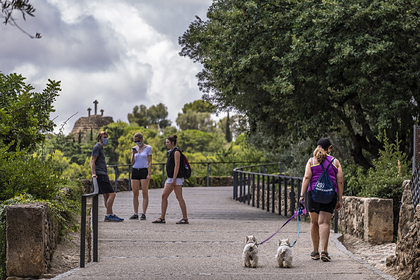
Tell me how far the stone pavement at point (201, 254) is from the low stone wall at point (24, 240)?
1.22 ft

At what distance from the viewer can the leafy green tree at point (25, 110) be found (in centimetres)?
928

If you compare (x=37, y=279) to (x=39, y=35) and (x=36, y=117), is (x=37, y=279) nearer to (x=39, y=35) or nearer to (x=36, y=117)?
(x=39, y=35)

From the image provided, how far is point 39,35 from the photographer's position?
13.9ft

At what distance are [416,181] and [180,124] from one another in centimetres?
10227

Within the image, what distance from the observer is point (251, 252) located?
5.57 meters

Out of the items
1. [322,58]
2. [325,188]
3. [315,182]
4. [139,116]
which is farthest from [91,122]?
[325,188]

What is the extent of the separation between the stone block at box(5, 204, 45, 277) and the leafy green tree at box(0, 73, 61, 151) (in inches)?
153

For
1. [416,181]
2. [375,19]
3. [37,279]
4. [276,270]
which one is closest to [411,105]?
[375,19]

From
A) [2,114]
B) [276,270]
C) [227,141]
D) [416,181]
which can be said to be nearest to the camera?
[276,270]

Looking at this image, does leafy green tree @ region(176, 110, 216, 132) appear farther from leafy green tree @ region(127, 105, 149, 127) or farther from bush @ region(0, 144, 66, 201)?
bush @ region(0, 144, 66, 201)

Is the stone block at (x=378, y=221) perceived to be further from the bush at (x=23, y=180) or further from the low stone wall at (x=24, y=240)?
the low stone wall at (x=24, y=240)

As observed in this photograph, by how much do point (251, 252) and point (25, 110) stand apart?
6.00m

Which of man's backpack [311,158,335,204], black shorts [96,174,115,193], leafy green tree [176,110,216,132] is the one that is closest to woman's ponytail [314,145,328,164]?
man's backpack [311,158,335,204]

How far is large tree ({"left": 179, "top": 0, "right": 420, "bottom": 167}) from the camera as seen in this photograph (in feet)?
36.3
